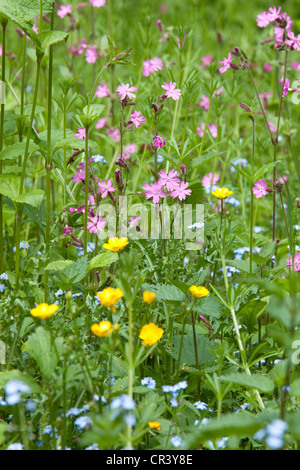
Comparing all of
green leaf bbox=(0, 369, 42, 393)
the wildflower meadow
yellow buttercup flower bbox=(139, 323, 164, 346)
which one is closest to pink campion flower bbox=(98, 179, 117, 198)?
the wildflower meadow

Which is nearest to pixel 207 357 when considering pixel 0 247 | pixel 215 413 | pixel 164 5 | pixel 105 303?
pixel 215 413

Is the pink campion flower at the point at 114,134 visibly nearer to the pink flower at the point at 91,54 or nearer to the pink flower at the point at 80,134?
the pink flower at the point at 91,54

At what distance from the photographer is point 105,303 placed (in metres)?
1.32

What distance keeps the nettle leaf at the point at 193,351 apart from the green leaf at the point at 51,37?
89cm

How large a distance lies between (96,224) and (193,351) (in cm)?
52

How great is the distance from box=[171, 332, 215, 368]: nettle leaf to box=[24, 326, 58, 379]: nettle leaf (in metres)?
0.44

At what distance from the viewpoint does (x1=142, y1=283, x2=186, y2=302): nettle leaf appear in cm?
155

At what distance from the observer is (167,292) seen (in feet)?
5.19

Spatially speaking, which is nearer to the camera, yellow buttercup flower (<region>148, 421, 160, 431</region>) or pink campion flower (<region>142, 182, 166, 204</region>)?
yellow buttercup flower (<region>148, 421, 160, 431</region>)

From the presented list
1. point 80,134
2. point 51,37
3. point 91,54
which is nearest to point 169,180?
point 80,134

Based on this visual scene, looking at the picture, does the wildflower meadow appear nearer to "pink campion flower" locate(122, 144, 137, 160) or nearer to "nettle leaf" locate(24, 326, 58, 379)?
"nettle leaf" locate(24, 326, 58, 379)

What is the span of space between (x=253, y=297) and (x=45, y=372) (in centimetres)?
69

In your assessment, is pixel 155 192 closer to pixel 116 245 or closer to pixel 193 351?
pixel 116 245
